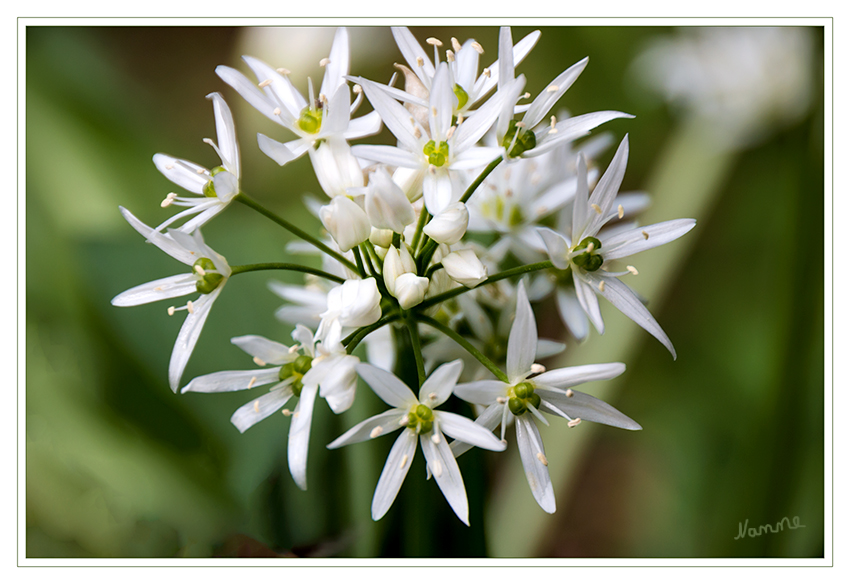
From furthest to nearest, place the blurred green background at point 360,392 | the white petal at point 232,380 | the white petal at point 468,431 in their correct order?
1. the blurred green background at point 360,392
2. the white petal at point 232,380
3. the white petal at point 468,431

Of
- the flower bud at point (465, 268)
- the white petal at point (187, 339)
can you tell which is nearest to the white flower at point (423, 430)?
the flower bud at point (465, 268)

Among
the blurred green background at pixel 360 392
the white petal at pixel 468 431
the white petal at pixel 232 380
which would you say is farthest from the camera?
the blurred green background at pixel 360 392

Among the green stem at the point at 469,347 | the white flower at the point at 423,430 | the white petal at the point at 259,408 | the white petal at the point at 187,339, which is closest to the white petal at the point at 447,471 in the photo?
the white flower at the point at 423,430

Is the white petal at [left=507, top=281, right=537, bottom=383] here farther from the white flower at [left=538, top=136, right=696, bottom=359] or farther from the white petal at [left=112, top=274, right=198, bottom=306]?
the white petal at [left=112, top=274, right=198, bottom=306]

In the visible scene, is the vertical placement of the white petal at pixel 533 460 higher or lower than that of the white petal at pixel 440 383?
lower

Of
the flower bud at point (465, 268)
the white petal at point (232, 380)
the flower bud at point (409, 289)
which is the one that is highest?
the flower bud at point (465, 268)

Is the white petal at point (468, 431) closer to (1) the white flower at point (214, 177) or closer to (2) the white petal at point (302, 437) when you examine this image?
(2) the white petal at point (302, 437)

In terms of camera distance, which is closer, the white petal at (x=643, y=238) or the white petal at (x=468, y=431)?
the white petal at (x=468, y=431)
